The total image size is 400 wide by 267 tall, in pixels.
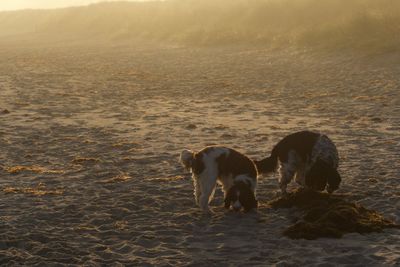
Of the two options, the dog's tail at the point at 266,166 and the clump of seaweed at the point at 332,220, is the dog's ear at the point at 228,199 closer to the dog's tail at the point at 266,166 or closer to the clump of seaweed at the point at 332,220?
the dog's tail at the point at 266,166

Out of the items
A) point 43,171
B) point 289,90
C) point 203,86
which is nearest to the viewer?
point 43,171

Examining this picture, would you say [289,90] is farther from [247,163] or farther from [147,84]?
[247,163]

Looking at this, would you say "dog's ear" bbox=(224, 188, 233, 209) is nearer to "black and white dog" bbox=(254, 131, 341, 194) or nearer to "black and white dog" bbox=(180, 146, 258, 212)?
"black and white dog" bbox=(180, 146, 258, 212)

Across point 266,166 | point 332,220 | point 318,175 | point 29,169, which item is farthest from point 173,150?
point 332,220

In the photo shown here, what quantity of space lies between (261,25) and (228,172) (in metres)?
31.6

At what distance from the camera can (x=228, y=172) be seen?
29.7 ft

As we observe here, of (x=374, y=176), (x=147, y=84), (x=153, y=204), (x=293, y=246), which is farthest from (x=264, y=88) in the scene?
(x=293, y=246)

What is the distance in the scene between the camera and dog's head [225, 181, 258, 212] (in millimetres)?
8992

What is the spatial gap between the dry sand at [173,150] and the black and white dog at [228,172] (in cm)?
30

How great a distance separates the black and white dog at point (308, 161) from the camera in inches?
372

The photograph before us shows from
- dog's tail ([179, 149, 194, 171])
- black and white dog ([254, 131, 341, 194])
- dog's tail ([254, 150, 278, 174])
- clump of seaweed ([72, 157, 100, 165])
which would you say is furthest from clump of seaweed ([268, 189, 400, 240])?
clump of seaweed ([72, 157, 100, 165])

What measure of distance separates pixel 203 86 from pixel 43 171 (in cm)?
1294

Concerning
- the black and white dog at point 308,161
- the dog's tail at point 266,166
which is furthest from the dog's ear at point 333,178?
the dog's tail at point 266,166

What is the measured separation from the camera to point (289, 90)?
2222cm
